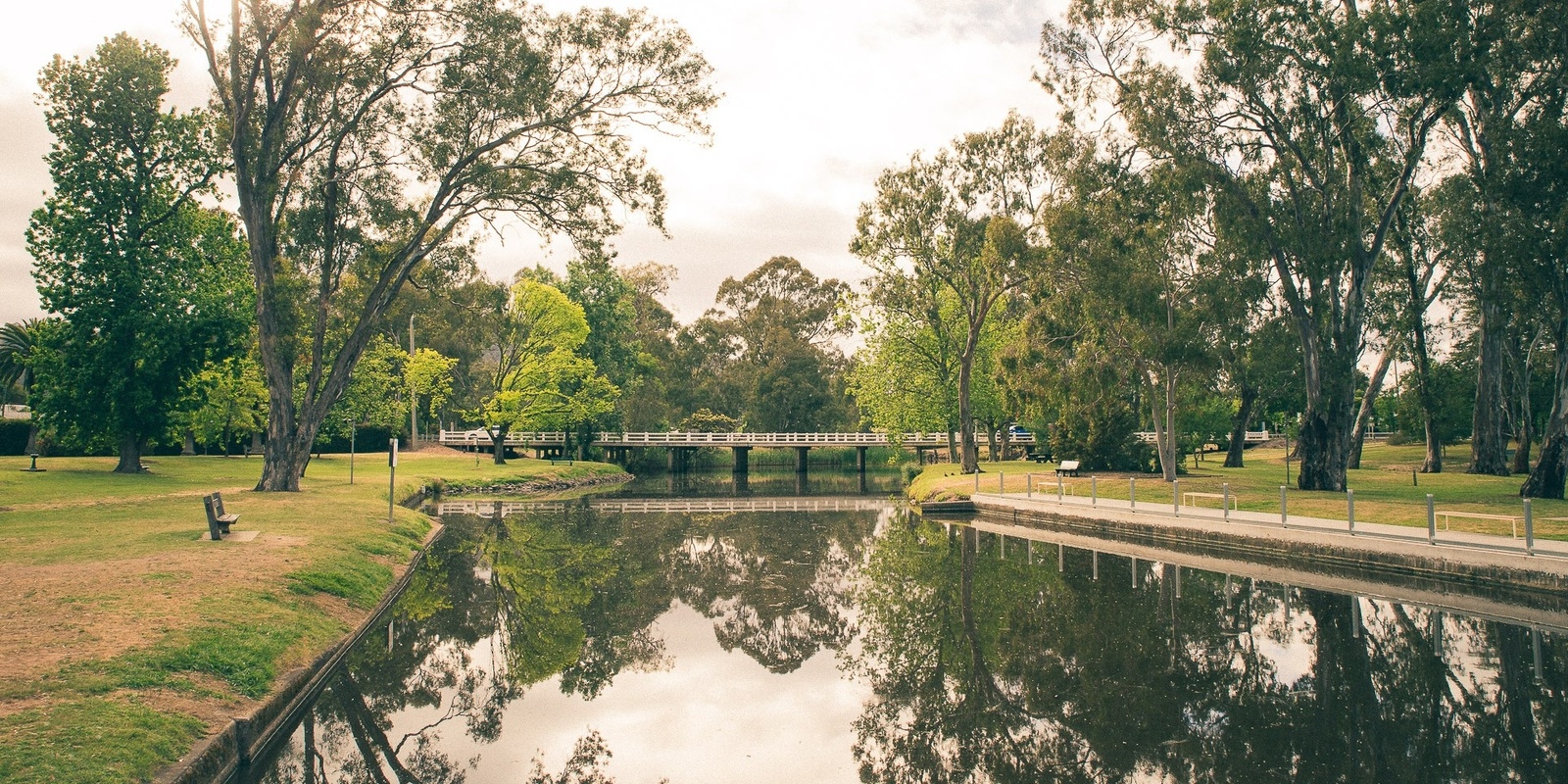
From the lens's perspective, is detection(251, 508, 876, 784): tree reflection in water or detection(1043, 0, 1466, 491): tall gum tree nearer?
detection(251, 508, 876, 784): tree reflection in water

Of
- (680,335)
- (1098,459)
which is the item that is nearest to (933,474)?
(1098,459)

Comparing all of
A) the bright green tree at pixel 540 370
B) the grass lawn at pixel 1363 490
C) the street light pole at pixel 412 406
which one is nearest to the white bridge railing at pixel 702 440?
the street light pole at pixel 412 406

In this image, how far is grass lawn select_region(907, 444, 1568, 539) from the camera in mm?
22250

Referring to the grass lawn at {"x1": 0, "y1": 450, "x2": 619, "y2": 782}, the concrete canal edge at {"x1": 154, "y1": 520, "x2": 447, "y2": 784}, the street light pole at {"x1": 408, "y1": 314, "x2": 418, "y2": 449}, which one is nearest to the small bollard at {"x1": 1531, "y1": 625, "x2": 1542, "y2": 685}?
the concrete canal edge at {"x1": 154, "y1": 520, "x2": 447, "y2": 784}

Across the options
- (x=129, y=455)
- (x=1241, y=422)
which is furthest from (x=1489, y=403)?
(x=129, y=455)

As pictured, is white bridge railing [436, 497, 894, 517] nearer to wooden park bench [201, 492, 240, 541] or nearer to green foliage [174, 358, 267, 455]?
green foliage [174, 358, 267, 455]

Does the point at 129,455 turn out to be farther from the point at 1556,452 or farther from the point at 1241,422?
the point at 1241,422

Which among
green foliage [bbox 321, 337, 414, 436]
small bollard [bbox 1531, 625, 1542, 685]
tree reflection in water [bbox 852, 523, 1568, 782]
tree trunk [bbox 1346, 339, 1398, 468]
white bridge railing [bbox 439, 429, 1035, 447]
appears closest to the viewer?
tree reflection in water [bbox 852, 523, 1568, 782]

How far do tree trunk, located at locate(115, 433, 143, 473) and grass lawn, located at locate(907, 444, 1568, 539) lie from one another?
28876mm

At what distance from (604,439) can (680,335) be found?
2461 cm

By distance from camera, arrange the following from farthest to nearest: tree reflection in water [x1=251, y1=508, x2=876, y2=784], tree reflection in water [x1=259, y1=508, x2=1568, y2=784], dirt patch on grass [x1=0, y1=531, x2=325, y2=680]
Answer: dirt patch on grass [x1=0, y1=531, x2=325, y2=680] < tree reflection in water [x1=251, y1=508, x2=876, y2=784] < tree reflection in water [x1=259, y1=508, x2=1568, y2=784]

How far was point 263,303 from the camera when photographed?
1118 inches

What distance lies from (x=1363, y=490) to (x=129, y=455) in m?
41.5

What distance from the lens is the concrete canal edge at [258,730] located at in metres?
7.47
